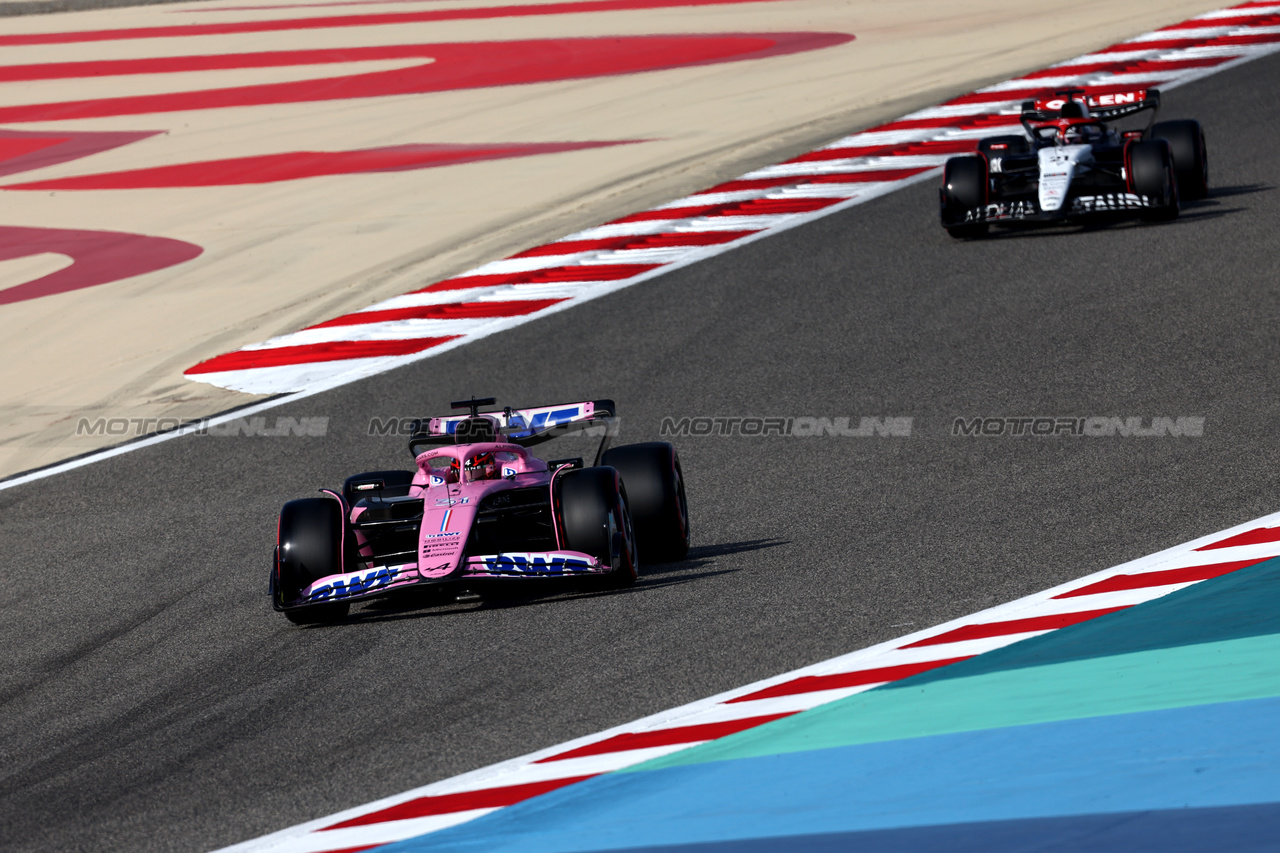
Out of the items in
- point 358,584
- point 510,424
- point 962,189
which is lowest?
point 358,584

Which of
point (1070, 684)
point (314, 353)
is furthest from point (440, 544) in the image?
point (314, 353)

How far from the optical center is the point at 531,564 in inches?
291

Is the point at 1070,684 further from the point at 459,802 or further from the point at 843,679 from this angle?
the point at 459,802

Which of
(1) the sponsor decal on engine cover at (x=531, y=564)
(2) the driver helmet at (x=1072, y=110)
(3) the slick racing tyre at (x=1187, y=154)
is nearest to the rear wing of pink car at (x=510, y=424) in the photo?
(1) the sponsor decal on engine cover at (x=531, y=564)

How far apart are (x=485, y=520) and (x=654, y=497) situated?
0.84m

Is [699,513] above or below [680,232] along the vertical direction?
below

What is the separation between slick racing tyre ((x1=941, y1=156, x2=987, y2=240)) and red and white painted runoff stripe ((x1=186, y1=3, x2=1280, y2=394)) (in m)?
1.77

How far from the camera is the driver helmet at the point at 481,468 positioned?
26.4ft

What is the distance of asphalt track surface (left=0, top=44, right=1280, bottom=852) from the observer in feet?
19.9

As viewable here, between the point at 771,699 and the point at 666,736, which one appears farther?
the point at 771,699

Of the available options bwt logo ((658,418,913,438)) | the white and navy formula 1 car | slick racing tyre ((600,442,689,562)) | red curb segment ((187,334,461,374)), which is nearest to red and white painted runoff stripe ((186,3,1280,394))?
red curb segment ((187,334,461,374))

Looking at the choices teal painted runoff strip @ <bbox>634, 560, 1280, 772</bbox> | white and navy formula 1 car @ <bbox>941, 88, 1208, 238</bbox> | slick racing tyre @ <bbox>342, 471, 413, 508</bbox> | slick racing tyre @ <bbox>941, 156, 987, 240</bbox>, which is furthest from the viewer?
slick racing tyre @ <bbox>941, 156, 987, 240</bbox>

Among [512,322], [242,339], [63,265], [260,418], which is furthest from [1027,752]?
[63,265]

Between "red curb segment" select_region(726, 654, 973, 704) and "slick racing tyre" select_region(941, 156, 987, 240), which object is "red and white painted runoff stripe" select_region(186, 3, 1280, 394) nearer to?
"slick racing tyre" select_region(941, 156, 987, 240)
